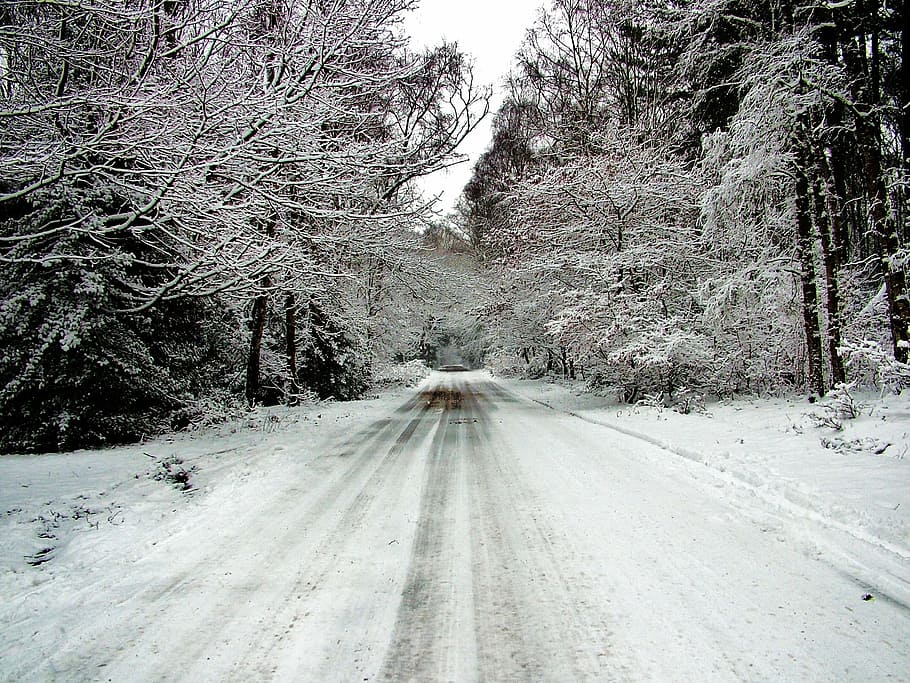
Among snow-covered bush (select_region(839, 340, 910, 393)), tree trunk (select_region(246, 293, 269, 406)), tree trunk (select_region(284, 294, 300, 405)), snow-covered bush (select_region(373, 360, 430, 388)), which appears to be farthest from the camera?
snow-covered bush (select_region(373, 360, 430, 388))

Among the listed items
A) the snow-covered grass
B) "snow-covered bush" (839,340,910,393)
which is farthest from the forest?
the snow-covered grass

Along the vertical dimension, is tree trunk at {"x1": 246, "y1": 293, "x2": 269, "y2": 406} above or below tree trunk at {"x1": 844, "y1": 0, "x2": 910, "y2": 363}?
below

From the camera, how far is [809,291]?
9.72 m

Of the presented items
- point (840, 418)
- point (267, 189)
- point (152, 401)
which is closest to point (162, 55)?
point (267, 189)

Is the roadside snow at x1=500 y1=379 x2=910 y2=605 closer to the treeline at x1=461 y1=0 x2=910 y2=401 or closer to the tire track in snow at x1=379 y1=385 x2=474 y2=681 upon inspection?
the treeline at x1=461 y1=0 x2=910 y2=401

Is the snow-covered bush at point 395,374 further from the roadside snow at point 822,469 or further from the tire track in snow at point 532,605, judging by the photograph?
the tire track in snow at point 532,605

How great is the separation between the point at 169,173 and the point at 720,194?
981 centimetres

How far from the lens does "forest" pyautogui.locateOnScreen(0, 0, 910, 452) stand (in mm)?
5203

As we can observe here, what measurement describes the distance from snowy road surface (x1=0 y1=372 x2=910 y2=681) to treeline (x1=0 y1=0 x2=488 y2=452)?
3.07m

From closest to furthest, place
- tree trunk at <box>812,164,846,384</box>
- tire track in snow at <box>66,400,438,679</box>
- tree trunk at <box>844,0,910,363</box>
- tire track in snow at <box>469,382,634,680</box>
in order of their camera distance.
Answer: tire track in snow at <box>469,382,634,680</box>, tire track in snow at <box>66,400,438,679</box>, tree trunk at <box>844,0,910,363</box>, tree trunk at <box>812,164,846,384</box>

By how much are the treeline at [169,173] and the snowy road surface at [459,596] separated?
3069mm

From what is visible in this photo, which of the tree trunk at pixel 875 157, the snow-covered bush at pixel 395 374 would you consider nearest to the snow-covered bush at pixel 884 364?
the tree trunk at pixel 875 157

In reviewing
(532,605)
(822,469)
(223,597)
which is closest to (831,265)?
(822,469)

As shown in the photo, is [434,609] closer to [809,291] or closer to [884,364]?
[884,364]
